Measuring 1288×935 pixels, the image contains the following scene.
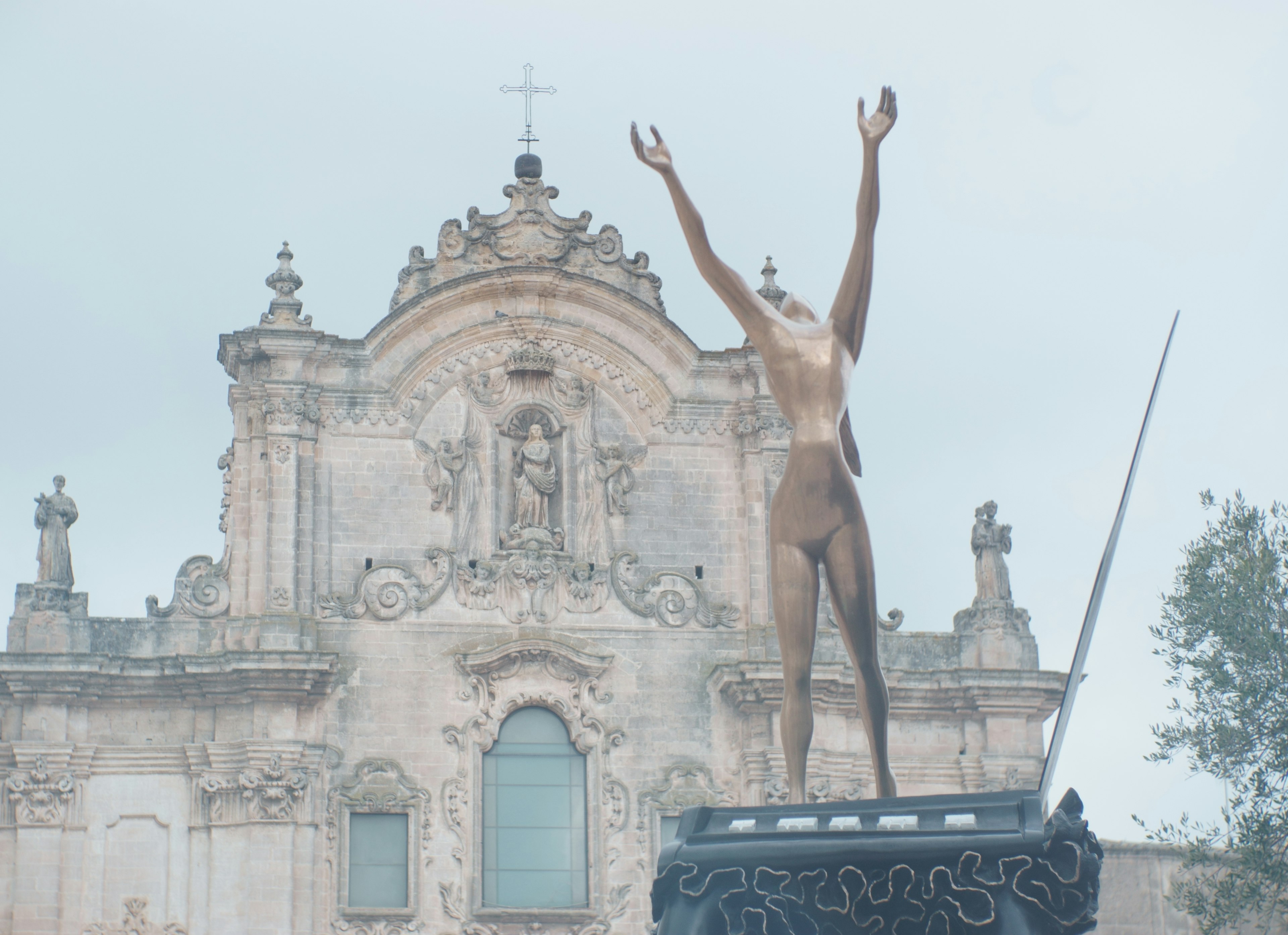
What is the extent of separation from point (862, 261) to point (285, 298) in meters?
15.0

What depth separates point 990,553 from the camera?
25.2m

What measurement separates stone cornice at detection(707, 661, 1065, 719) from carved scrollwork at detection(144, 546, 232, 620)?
5547 mm

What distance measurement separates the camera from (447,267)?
82.8ft

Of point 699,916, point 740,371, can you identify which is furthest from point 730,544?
point 699,916

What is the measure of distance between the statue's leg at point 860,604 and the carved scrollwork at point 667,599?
45.3 ft

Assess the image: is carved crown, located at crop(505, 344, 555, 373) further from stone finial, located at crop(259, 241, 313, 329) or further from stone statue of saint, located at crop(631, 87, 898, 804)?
stone statue of saint, located at crop(631, 87, 898, 804)

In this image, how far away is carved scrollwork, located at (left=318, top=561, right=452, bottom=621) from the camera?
79.3 ft

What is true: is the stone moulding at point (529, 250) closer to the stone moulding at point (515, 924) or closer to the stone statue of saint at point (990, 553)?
the stone statue of saint at point (990, 553)

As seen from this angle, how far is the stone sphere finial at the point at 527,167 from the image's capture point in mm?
26625

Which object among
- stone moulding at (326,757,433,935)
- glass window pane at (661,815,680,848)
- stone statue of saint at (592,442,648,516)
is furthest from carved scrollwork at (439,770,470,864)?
stone statue of saint at (592,442,648,516)

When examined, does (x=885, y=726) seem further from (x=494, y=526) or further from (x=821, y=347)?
(x=494, y=526)

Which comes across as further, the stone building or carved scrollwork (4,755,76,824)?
the stone building

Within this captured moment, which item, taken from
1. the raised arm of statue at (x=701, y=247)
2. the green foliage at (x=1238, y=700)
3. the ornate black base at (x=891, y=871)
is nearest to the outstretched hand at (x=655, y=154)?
the raised arm of statue at (x=701, y=247)

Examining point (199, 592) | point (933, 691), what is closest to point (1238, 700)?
point (933, 691)
